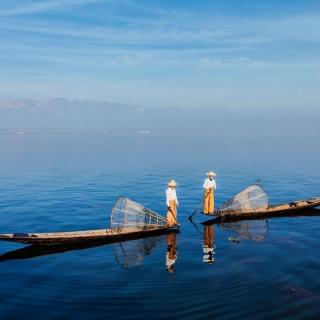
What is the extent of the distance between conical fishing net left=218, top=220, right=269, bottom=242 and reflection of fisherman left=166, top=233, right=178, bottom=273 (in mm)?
3838

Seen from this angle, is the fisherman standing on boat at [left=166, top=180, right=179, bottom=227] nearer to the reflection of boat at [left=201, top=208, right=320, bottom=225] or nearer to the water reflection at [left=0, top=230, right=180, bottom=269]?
the water reflection at [left=0, top=230, right=180, bottom=269]

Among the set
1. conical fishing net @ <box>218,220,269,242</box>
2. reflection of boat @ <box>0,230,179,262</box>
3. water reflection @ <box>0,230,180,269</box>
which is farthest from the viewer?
conical fishing net @ <box>218,220,269,242</box>

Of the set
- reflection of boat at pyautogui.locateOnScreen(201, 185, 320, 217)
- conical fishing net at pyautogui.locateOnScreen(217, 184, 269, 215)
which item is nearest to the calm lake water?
reflection of boat at pyautogui.locateOnScreen(201, 185, 320, 217)

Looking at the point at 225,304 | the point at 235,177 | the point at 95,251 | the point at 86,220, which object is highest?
the point at 235,177

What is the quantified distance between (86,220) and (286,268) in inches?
562

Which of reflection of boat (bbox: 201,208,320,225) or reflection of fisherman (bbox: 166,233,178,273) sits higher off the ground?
reflection of boat (bbox: 201,208,320,225)

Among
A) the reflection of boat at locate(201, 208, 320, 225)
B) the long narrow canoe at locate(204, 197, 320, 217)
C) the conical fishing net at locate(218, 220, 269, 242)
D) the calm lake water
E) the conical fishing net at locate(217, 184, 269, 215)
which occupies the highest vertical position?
the conical fishing net at locate(217, 184, 269, 215)

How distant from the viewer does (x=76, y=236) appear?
19.4m

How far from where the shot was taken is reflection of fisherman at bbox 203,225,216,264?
17516 mm

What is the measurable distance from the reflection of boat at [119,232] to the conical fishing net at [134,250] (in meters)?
0.56

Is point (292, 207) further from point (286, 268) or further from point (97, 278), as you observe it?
point (97, 278)

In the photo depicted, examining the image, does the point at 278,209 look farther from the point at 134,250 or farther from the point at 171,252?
the point at 134,250

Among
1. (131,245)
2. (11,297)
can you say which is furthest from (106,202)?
(11,297)

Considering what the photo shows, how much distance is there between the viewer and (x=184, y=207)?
2927cm
